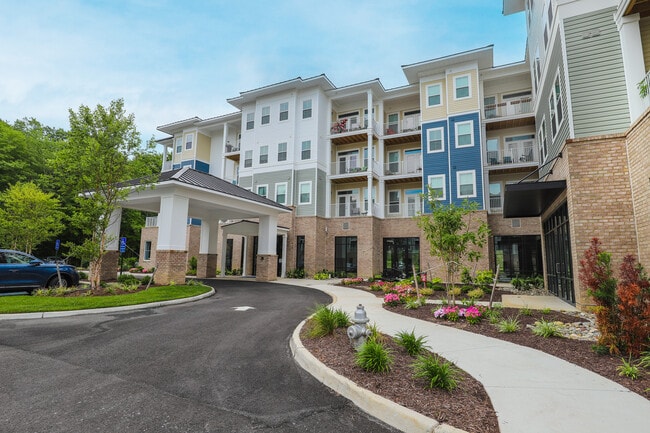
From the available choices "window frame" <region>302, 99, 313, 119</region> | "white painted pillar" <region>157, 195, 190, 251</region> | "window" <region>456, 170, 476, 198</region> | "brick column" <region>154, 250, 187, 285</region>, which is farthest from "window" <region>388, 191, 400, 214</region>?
"brick column" <region>154, 250, 187, 285</region>

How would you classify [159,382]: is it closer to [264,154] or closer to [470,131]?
[470,131]

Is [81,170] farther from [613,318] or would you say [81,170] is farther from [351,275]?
[351,275]

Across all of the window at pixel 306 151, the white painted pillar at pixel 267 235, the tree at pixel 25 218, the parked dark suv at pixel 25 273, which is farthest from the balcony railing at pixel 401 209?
the tree at pixel 25 218

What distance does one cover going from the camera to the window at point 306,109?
25.8 meters

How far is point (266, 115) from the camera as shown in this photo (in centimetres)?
2725

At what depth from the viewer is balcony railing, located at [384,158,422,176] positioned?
25.1m

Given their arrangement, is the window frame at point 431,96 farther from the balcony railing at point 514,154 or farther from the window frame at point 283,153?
the window frame at point 283,153

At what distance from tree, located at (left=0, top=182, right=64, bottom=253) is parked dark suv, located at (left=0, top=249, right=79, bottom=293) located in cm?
1260

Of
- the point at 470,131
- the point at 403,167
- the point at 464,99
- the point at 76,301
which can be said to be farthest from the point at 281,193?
the point at 76,301

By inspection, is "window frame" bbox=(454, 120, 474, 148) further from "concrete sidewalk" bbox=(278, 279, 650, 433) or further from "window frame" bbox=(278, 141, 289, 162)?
"concrete sidewalk" bbox=(278, 279, 650, 433)

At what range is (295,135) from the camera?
1016 inches

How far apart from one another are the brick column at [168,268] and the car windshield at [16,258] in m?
4.18

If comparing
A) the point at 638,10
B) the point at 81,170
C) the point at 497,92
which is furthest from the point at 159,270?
the point at 497,92

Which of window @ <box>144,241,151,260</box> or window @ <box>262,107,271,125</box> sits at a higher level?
window @ <box>262,107,271,125</box>
